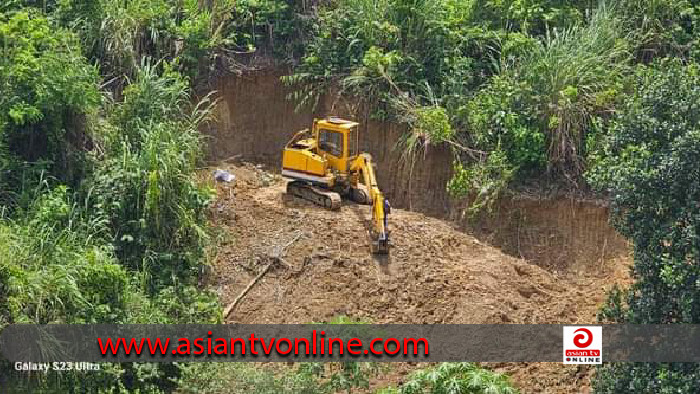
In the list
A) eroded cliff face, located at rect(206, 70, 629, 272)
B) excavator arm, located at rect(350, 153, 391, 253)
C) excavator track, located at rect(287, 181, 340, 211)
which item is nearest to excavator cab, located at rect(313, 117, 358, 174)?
excavator arm, located at rect(350, 153, 391, 253)

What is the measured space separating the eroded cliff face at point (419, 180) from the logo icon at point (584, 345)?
1.93 m

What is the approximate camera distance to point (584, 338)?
1858 centimetres

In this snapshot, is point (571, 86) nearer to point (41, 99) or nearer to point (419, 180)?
point (419, 180)

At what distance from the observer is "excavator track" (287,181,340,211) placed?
20.8m

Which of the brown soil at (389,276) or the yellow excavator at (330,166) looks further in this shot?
the yellow excavator at (330,166)

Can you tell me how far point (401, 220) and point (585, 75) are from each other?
10.9ft

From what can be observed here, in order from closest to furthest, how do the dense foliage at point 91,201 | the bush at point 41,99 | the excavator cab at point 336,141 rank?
the dense foliage at point 91,201 → the bush at point 41,99 → the excavator cab at point 336,141

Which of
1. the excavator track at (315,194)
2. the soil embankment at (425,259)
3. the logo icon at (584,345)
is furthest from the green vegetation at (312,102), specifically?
the excavator track at (315,194)

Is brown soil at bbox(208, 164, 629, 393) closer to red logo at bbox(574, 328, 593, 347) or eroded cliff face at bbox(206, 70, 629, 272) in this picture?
eroded cliff face at bbox(206, 70, 629, 272)

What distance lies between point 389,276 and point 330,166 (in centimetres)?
196

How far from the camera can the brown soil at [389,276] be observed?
1948cm

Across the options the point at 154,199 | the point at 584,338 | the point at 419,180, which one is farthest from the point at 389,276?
the point at 154,199

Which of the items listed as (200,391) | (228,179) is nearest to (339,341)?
(200,391)

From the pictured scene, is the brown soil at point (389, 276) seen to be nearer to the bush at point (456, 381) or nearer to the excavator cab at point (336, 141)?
the excavator cab at point (336, 141)
